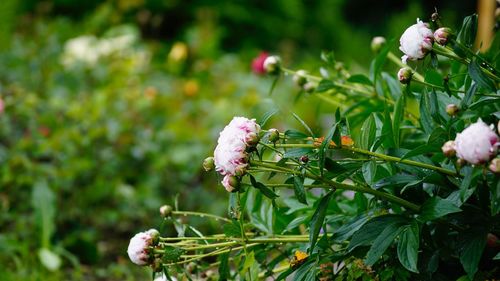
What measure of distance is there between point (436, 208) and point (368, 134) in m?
0.16

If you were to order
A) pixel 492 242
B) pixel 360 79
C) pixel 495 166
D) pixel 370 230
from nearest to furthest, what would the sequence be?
1. pixel 495 166
2. pixel 370 230
3. pixel 492 242
4. pixel 360 79

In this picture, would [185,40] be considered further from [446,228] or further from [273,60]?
[446,228]

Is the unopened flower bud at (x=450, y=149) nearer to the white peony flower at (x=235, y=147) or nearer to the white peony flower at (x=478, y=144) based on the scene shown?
the white peony flower at (x=478, y=144)

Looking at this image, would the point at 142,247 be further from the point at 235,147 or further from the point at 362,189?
the point at 362,189

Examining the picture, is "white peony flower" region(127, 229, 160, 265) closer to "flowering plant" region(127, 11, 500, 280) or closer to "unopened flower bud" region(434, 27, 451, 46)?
"flowering plant" region(127, 11, 500, 280)

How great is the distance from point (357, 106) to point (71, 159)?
1324 millimetres

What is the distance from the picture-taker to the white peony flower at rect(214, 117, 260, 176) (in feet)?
3.34

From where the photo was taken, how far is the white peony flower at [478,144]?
890 mm

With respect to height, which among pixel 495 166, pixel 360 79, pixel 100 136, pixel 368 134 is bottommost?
pixel 495 166

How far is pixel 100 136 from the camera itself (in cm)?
268

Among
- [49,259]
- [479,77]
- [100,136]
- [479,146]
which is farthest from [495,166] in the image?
[100,136]

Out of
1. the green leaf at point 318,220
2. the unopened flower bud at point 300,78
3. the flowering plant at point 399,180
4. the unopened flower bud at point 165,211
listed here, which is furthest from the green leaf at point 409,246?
the unopened flower bud at point 300,78

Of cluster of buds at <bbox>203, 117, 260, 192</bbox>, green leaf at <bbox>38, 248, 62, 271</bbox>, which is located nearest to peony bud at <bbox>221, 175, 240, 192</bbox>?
cluster of buds at <bbox>203, 117, 260, 192</bbox>

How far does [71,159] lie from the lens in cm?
254
